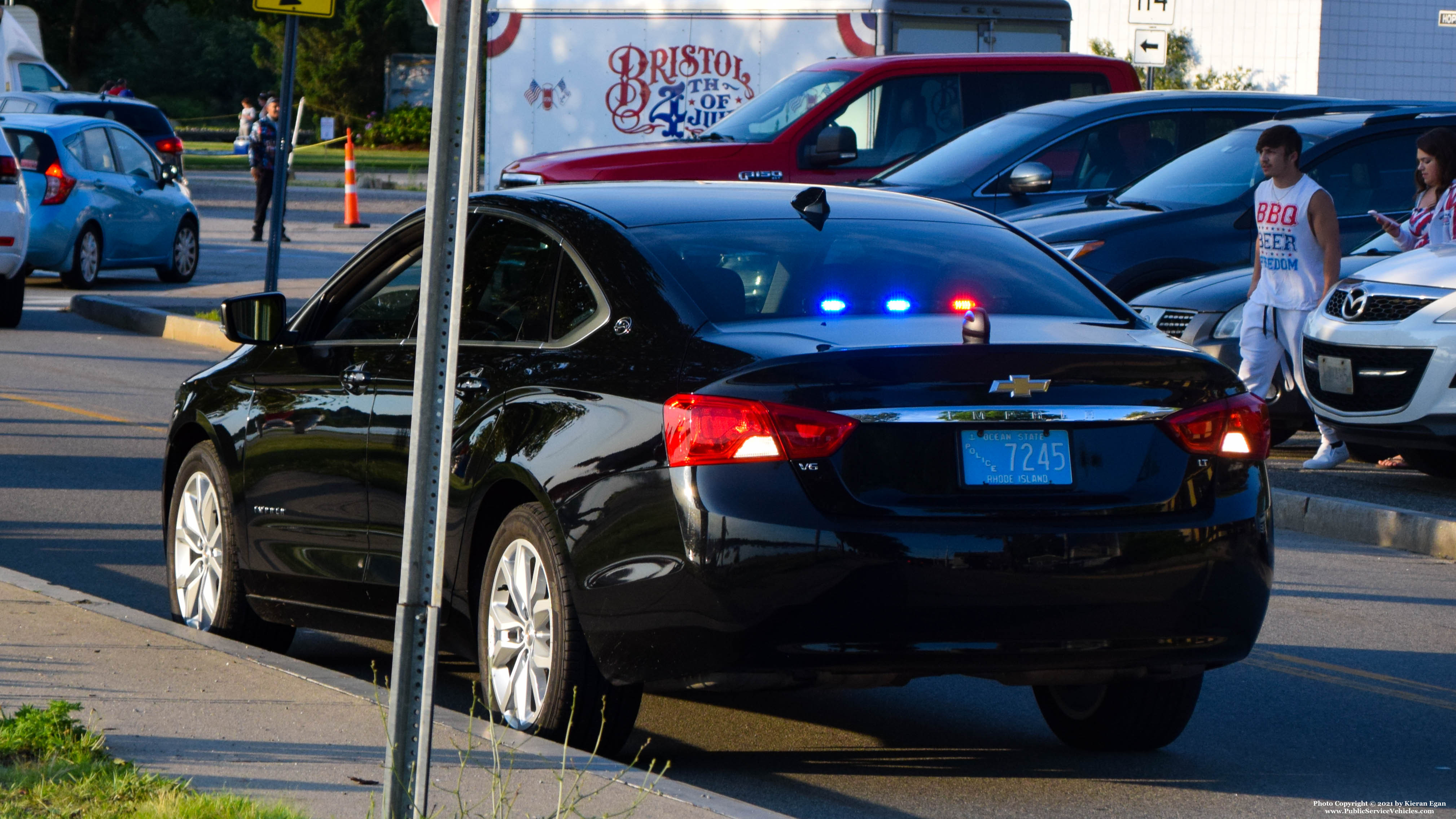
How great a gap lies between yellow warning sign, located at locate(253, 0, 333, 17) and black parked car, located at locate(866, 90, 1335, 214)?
4.10m

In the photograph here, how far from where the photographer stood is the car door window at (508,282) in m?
5.77

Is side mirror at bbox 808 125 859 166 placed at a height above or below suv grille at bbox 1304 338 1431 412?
above

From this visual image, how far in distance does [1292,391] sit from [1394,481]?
0.78 metres

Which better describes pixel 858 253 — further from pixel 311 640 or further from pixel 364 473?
pixel 311 640

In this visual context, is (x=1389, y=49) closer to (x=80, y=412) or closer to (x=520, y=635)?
(x=80, y=412)

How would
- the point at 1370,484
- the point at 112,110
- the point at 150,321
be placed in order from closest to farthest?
the point at 1370,484 → the point at 150,321 → the point at 112,110

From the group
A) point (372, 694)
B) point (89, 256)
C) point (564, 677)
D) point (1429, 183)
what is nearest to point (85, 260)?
point (89, 256)

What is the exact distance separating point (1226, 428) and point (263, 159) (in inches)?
961

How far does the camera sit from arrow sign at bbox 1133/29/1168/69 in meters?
20.8

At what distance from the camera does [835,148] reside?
15969 millimetres

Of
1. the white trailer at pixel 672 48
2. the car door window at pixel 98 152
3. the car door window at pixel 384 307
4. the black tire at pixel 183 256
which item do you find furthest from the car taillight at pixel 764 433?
the black tire at pixel 183 256

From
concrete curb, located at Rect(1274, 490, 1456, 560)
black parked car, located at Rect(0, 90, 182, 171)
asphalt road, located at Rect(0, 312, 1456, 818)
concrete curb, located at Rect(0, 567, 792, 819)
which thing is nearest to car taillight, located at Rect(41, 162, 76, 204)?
black parked car, located at Rect(0, 90, 182, 171)

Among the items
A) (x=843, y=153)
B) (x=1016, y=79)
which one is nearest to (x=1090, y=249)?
(x=843, y=153)

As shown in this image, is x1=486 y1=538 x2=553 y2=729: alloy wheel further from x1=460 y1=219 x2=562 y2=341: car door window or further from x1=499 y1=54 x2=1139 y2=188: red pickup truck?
x1=499 y1=54 x2=1139 y2=188: red pickup truck
